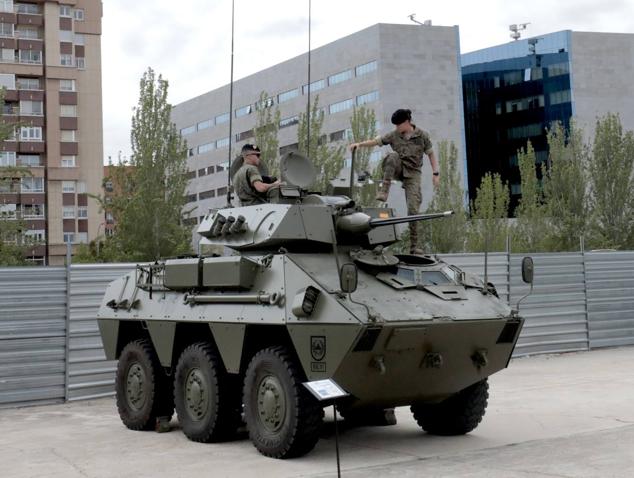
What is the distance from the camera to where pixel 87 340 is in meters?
14.0

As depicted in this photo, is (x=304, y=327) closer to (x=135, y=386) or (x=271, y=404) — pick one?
(x=271, y=404)

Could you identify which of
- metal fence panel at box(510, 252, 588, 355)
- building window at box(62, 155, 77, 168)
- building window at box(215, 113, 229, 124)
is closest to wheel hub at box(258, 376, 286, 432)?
metal fence panel at box(510, 252, 588, 355)

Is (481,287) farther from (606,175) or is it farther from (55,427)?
(606,175)

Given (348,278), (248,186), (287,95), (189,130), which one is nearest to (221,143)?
(189,130)

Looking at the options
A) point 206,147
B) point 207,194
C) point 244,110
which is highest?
point 244,110

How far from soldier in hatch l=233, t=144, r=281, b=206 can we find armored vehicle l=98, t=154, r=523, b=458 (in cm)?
33

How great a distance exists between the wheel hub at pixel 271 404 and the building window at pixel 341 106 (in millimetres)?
49398

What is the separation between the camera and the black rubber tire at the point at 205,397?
Result: 10.2 meters

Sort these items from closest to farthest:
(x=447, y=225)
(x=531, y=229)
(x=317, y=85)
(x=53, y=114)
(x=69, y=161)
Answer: (x=447, y=225) → (x=531, y=229) → (x=53, y=114) → (x=69, y=161) → (x=317, y=85)

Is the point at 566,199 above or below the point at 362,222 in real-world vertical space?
above

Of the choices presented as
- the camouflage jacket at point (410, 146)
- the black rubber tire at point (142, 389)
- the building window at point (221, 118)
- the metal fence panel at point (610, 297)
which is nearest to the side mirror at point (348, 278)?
the camouflage jacket at point (410, 146)

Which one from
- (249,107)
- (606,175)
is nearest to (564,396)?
(606,175)

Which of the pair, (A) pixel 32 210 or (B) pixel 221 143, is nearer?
(A) pixel 32 210

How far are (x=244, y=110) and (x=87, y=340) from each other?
178ft
